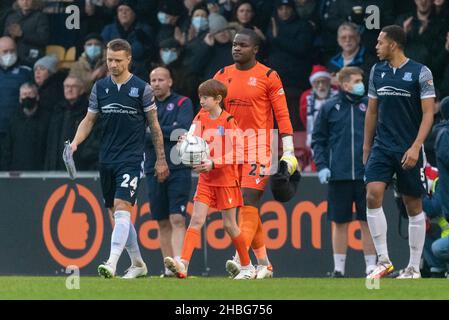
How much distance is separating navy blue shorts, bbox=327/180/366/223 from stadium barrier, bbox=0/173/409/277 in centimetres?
103

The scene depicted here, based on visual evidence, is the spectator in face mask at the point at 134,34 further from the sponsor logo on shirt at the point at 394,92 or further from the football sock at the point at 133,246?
the sponsor logo on shirt at the point at 394,92

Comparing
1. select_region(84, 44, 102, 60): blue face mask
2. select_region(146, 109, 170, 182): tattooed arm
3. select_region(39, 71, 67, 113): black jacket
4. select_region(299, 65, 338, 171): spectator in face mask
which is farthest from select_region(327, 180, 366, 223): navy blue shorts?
select_region(39, 71, 67, 113): black jacket

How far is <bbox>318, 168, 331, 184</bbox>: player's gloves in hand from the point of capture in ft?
55.9

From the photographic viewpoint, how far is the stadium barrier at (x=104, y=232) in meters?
18.4

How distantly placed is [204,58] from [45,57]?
2.43m

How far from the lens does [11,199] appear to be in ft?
63.1

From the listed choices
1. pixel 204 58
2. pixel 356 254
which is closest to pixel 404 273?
pixel 356 254

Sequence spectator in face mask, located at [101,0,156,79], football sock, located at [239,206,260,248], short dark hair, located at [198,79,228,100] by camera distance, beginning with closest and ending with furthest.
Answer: short dark hair, located at [198,79,228,100] < football sock, located at [239,206,260,248] < spectator in face mask, located at [101,0,156,79]

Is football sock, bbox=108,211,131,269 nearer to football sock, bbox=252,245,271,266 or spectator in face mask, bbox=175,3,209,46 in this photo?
football sock, bbox=252,245,271,266

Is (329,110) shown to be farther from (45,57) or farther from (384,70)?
(45,57)

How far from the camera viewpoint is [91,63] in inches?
787

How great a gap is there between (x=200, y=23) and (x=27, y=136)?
2.83 m

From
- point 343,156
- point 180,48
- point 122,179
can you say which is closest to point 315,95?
point 343,156

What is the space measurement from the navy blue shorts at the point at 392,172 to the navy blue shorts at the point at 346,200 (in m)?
2.55
